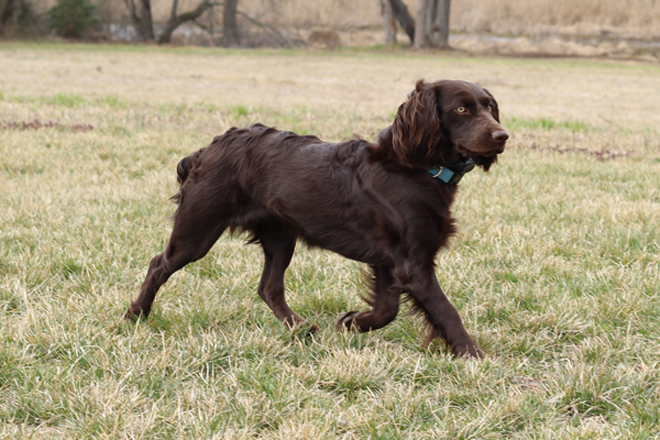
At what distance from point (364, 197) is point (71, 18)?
3549 cm

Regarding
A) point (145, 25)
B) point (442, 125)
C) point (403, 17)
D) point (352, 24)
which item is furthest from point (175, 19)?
point (442, 125)

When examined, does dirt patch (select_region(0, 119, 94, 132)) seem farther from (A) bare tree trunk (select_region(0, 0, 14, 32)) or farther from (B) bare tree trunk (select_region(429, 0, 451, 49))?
(A) bare tree trunk (select_region(0, 0, 14, 32))

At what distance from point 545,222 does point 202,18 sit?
1547 inches

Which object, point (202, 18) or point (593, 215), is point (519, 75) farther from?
point (202, 18)

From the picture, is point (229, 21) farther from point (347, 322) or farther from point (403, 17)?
point (347, 322)

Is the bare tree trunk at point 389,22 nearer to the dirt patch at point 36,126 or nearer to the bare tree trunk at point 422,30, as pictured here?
the bare tree trunk at point 422,30

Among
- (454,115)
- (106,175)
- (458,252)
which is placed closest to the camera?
(454,115)

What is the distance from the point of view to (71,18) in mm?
34812

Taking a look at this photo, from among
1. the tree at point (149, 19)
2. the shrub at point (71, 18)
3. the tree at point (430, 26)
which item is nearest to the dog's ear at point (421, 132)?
the tree at point (430, 26)

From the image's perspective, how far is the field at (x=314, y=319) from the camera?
2441 mm

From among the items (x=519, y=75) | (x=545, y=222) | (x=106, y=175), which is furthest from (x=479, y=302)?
(x=519, y=75)

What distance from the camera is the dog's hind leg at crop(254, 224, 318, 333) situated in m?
3.42

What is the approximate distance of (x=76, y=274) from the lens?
12.8ft

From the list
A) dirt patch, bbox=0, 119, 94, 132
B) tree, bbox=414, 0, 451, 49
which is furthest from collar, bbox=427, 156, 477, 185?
tree, bbox=414, 0, 451, 49
